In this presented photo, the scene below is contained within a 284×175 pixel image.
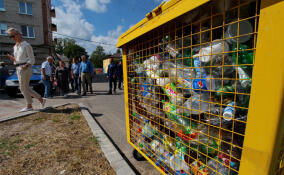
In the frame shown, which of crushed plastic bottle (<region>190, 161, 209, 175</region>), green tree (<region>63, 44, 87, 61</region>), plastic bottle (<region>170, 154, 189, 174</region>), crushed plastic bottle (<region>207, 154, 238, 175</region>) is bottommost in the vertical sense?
plastic bottle (<region>170, 154, 189, 174</region>)

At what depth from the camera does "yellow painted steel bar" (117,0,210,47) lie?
2.57 feet

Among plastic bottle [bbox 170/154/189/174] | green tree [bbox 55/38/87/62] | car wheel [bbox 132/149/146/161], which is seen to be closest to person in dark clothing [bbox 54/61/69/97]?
car wheel [bbox 132/149/146/161]

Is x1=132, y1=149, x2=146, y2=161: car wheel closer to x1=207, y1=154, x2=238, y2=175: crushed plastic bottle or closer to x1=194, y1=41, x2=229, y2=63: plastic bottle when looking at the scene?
x1=207, y1=154, x2=238, y2=175: crushed plastic bottle

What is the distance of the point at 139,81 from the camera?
5.06 feet

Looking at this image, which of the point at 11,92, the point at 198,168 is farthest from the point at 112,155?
the point at 11,92

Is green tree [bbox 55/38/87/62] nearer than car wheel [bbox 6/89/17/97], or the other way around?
car wheel [bbox 6/89/17/97]

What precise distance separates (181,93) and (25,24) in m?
21.6

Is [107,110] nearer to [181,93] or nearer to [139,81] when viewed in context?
[139,81]

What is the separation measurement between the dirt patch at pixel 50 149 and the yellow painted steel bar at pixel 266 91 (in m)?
1.34

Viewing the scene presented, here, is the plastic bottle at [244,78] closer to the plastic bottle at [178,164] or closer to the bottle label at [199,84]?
the bottle label at [199,84]

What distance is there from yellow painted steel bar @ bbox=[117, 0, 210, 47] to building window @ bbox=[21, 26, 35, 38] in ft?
66.9

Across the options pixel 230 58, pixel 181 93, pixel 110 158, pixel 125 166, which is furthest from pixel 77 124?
pixel 230 58

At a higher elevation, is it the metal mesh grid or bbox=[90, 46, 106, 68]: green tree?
bbox=[90, 46, 106, 68]: green tree

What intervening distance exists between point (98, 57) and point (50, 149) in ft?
231
